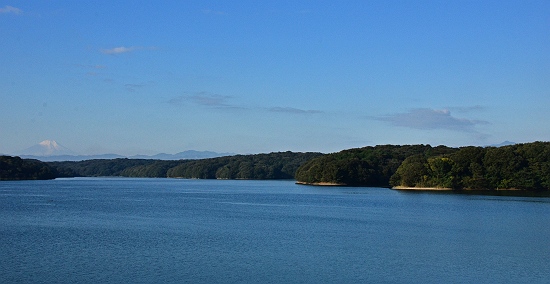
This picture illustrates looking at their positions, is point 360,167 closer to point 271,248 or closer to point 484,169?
point 484,169

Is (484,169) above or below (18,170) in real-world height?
above

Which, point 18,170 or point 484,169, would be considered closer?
point 484,169

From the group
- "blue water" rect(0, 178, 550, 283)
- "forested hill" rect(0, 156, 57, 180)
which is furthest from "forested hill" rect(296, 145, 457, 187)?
"blue water" rect(0, 178, 550, 283)

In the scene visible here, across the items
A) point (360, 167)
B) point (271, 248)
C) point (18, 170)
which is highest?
point (360, 167)

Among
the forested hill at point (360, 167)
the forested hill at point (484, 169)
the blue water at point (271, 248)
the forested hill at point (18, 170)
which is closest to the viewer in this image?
the blue water at point (271, 248)

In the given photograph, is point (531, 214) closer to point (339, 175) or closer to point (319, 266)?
point (319, 266)

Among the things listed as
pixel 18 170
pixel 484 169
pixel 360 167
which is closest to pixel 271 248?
pixel 484 169

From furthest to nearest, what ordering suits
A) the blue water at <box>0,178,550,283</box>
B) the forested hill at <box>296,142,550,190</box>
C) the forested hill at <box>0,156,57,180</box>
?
the forested hill at <box>0,156,57,180</box> → the forested hill at <box>296,142,550,190</box> → the blue water at <box>0,178,550,283</box>

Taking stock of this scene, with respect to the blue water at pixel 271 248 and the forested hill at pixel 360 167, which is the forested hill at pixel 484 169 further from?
the blue water at pixel 271 248

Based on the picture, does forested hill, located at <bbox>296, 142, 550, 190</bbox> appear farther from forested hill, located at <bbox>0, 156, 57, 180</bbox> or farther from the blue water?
forested hill, located at <bbox>0, 156, 57, 180</bbox>

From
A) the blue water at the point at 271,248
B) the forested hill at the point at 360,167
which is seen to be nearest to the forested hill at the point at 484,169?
the forested hill at the point at 360,167

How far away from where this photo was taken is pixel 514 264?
29891 millimetres

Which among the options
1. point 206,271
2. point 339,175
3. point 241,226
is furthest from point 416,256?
point 339,175

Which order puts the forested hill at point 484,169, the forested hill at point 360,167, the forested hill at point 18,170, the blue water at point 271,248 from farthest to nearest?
the forested hill at point 18,170 < the forested hill at point 360,167 < the forested hill at point 484,169 < the blue water at point 271,248
